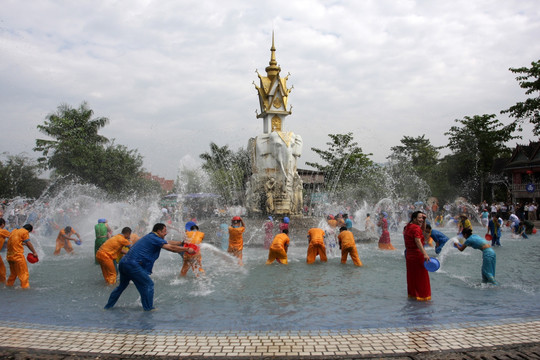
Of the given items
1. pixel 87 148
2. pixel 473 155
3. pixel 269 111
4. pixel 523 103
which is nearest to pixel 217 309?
pixel 269 111

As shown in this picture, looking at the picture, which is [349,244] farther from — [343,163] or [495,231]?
[343,163]

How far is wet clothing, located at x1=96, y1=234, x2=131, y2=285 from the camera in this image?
884 cm

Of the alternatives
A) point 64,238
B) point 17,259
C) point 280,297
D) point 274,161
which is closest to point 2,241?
point 17,259

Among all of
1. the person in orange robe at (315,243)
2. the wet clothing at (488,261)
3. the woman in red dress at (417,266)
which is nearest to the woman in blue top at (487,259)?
the wet clothing at (488,261)

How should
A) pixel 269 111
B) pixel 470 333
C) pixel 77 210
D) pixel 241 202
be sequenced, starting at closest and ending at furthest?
1. pixel 470 333
2. pixel 269 111
3. pixel 77 210
4. pixel 241 202

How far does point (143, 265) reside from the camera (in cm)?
712

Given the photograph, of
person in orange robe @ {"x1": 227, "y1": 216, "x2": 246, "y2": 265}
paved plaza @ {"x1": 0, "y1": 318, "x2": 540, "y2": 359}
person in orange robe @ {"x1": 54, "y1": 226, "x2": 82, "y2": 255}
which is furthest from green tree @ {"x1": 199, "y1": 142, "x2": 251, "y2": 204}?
paved plaza @ {"x1": 0, "y1": 318, "x2": 540, "y2": 359}

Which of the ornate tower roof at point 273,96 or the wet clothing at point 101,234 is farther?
the ornate tower roof at point 273,96

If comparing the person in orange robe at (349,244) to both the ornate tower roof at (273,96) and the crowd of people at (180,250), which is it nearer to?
the crowd of people at (180,250)

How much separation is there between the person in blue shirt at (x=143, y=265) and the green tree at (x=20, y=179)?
32951mm

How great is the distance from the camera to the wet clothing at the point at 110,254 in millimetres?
8836

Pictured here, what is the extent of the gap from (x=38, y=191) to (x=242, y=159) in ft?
63.0

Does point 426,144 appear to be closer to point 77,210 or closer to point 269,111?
point 269,111

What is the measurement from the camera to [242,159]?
4631cm
